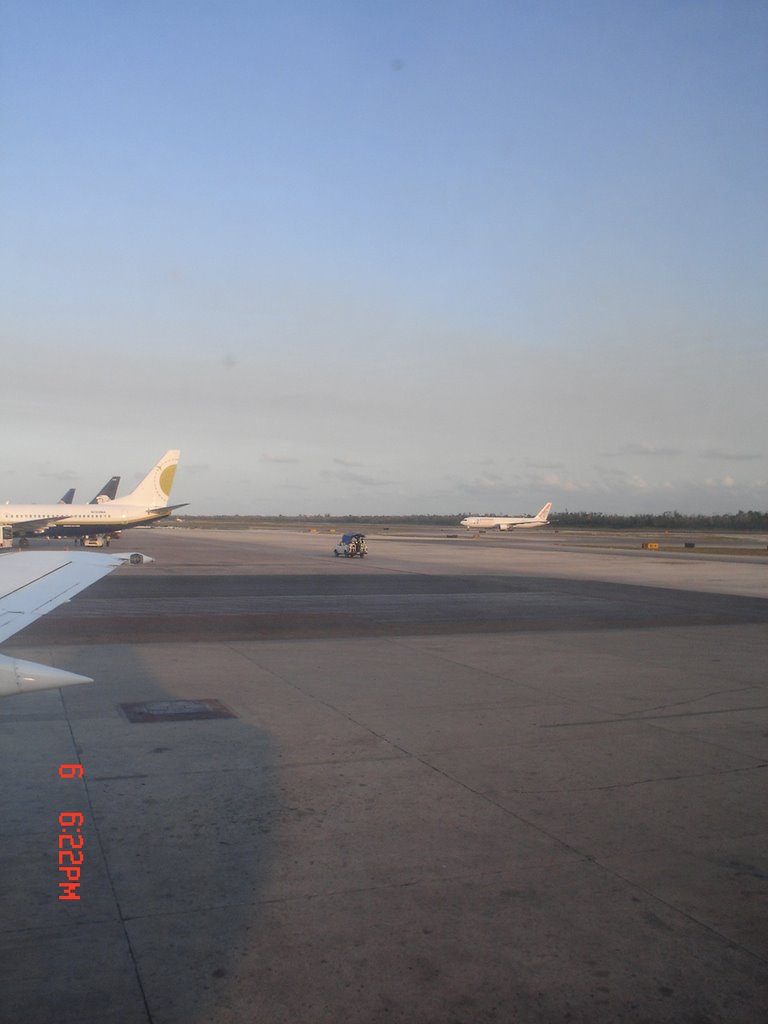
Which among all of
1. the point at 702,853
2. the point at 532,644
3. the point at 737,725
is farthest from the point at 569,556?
the point at 702,853

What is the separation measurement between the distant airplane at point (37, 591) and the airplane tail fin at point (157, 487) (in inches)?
2031

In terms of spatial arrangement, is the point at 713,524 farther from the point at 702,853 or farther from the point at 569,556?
the point at 702,853

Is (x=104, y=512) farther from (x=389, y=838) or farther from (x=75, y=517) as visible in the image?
(x=389, y=838)

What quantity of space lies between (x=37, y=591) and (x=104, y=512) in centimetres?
5336

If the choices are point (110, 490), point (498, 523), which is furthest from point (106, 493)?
point (498, 523)

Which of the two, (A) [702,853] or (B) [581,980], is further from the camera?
(A) [702,853]

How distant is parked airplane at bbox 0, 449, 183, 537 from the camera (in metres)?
57.0

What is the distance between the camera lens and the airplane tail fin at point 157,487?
60803mm

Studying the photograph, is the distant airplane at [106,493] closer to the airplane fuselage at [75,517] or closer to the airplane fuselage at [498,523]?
the airplane fuselage at [75,517]

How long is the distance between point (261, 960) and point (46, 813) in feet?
10.1

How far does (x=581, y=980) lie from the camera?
4.73 meters

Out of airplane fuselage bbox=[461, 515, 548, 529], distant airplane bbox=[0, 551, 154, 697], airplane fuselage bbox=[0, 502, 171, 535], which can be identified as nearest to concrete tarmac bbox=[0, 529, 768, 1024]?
distant airplane bbox=[0, 551, 154, 697]
